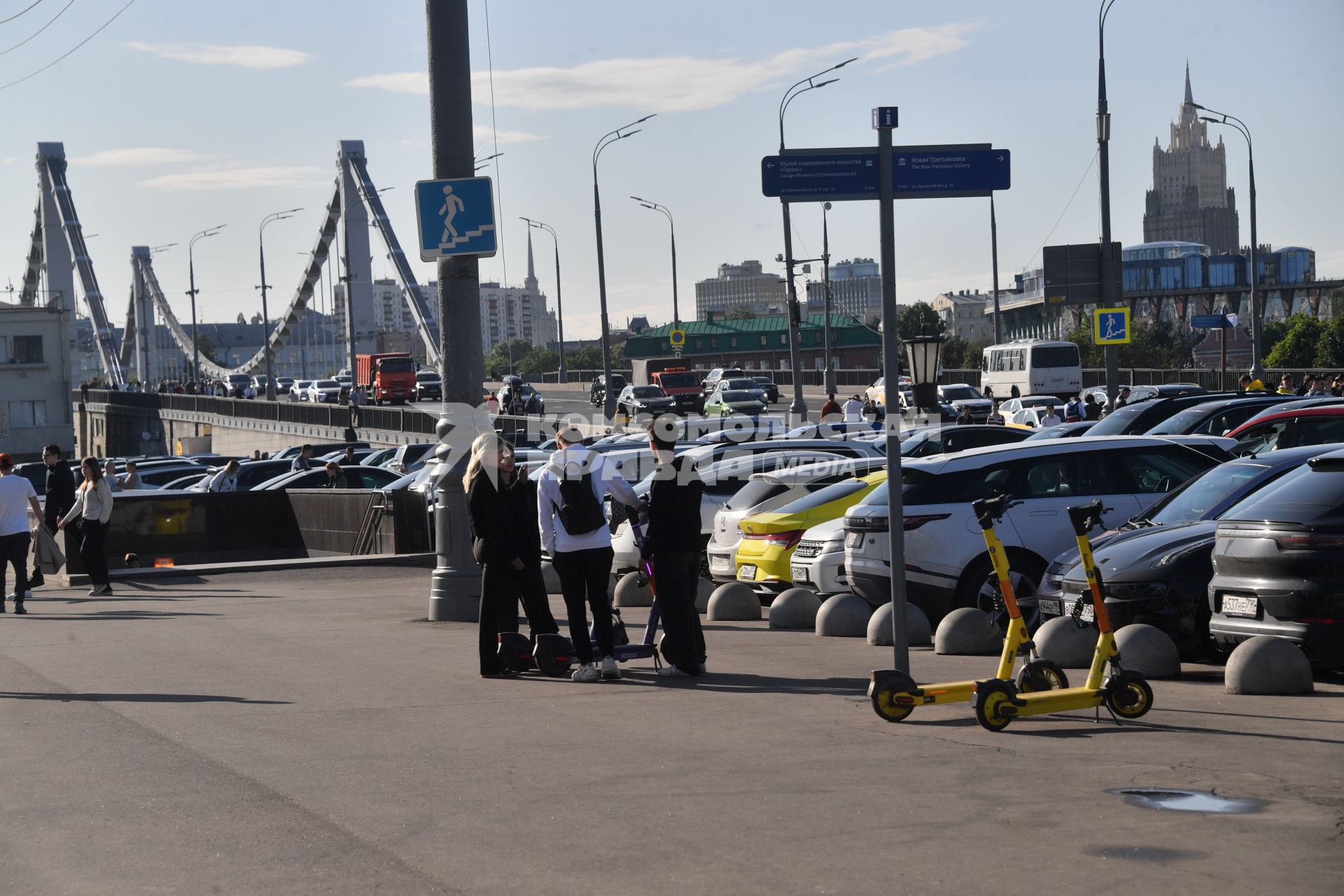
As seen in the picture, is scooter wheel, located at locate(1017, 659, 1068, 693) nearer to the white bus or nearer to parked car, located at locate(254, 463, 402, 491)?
parked car, located at locate(254, 463, 402, 491)

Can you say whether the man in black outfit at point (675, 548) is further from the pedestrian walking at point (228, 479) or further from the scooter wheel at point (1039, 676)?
the pedestrian walking at point (228, 479)

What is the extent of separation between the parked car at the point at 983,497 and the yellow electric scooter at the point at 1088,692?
3861mm

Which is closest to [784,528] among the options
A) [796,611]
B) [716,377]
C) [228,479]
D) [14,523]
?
[796,611]

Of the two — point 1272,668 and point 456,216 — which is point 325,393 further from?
point 1272,668

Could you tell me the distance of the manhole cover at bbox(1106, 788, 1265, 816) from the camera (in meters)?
6.41

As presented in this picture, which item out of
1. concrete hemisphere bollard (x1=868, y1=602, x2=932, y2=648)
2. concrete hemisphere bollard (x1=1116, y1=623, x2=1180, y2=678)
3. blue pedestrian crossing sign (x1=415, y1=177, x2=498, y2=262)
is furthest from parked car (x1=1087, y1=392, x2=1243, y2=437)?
concrete hemisphere bollard (x1=1116, y1=623, x2=1180, y2=678)

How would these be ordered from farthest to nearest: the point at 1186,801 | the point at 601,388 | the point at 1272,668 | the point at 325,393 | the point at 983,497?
the point at 325,393, the point at 601,388, the point at 983,497, the point at 1272,668, the point at 1186,801

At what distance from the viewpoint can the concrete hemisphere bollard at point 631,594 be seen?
15.9 m

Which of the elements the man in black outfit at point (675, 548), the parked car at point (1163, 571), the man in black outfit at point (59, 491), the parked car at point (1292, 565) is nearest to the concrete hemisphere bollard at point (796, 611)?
the parked car at point (1163, 571)

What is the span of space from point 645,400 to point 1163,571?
52.1m

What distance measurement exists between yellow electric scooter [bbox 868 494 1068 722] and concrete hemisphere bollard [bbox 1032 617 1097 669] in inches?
63.9

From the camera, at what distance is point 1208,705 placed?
889 cm

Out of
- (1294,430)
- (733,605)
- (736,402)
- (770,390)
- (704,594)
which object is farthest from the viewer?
(770,390)

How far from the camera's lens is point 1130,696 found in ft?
27.2
